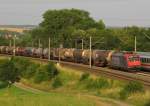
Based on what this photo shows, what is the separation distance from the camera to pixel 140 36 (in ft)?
458

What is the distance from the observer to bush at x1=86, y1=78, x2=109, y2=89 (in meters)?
60.2

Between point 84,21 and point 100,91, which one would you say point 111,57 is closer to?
point 100,91

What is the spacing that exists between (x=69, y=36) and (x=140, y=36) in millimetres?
30400

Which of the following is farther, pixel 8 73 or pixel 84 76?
pixel 8 73

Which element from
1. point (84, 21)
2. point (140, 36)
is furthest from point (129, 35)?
point (84, 21)

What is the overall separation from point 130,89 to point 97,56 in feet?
128

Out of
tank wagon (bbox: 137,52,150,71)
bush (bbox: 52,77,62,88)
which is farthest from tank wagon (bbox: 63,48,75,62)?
tank wagon (bbox: 137,52,150,71)

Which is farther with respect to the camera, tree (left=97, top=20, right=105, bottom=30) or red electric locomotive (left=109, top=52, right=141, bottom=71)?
tree (left=97, top=20, right=105, bottom=30)

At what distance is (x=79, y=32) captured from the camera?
15075 cm

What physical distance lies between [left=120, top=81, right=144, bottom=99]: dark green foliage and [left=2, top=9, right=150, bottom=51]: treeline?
6963cm

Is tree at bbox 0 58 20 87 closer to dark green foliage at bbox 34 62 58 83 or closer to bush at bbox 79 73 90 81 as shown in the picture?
dark green foliage at bbox 34 62 58 83

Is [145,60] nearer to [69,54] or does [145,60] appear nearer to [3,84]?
[3,84]

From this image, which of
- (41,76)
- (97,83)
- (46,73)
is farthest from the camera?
(41,76)

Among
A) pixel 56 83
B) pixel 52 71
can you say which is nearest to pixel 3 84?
pixel 52 71
